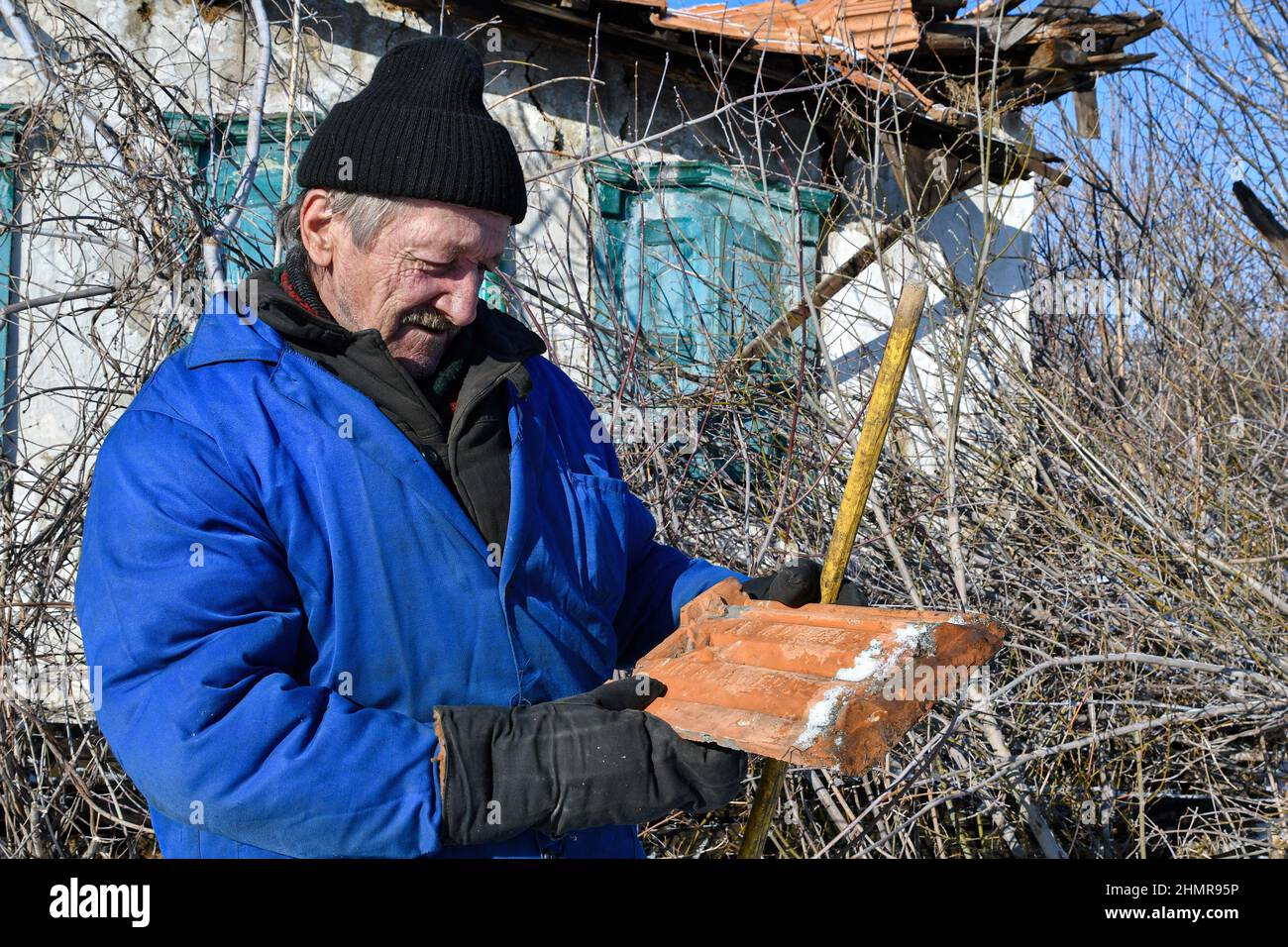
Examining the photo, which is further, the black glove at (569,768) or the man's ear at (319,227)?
the man's ear at (319,227)

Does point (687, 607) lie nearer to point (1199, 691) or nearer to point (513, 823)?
point (513, 823)

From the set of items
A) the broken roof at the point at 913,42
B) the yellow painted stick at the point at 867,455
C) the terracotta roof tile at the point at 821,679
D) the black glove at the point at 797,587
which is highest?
the broken roof at the point at 913,42

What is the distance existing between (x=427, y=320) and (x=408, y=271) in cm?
9

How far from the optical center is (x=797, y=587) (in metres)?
1.85

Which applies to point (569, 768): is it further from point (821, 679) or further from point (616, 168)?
point (616, 168)

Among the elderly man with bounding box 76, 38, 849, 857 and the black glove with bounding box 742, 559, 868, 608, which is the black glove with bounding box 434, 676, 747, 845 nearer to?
the elderly man with bounding box 76, 38, 849, 857

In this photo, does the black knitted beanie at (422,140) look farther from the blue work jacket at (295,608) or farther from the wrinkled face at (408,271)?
the blue work jacket at (295,608)

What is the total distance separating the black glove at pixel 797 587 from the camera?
1.86m

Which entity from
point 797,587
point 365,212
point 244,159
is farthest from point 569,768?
point 244,159

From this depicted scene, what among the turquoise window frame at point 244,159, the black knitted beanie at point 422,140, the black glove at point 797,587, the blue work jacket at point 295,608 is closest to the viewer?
the blue work jacket at point 295,608

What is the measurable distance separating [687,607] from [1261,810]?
126 inches

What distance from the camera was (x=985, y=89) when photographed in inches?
238

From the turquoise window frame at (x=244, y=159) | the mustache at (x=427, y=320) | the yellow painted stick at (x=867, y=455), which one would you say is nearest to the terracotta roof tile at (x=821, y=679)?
the yellow painted stick at (x=867, y=455)
